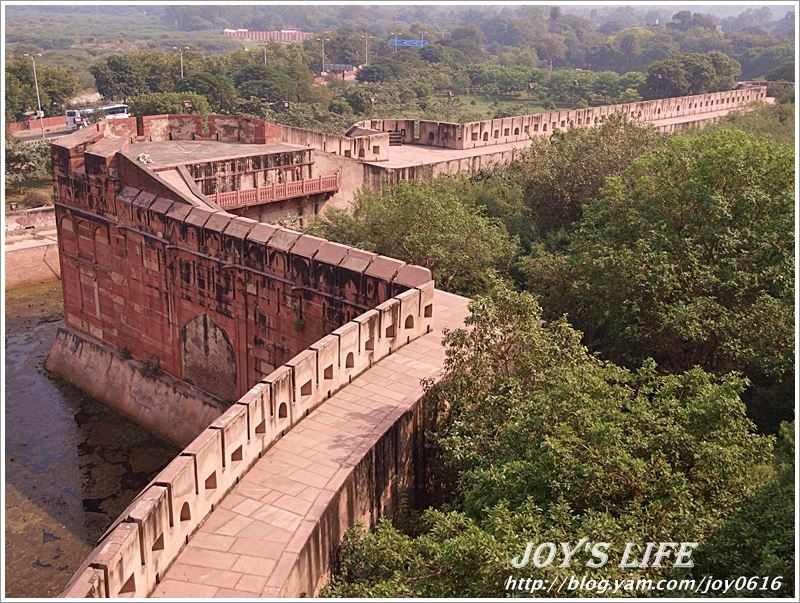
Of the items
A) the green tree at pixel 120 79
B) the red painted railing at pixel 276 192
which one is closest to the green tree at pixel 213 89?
the green tree at pixel 120 79

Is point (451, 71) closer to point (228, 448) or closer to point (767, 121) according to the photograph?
point (767, 121)

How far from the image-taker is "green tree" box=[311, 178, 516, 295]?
17.6 metres

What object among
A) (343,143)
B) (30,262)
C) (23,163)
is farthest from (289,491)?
(23,163)

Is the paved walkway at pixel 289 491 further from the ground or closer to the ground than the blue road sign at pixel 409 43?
closer to the ground

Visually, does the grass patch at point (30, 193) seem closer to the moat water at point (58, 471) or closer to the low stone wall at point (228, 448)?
the moat water at point (58, 471)

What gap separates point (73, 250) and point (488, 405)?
47.4 ft

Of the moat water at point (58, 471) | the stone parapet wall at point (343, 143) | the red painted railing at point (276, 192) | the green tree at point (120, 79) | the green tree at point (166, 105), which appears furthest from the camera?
the green tree at point (120, 79)

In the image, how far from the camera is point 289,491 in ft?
32.3

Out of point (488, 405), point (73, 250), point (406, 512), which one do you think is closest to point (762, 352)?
point (488, 405)

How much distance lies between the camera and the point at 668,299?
Result: 46.4 ft

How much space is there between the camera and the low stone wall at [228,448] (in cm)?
765

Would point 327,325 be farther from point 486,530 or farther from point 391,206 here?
point 486,530

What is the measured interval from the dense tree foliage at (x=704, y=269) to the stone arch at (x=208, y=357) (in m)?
7.44

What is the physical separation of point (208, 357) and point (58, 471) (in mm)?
3827
